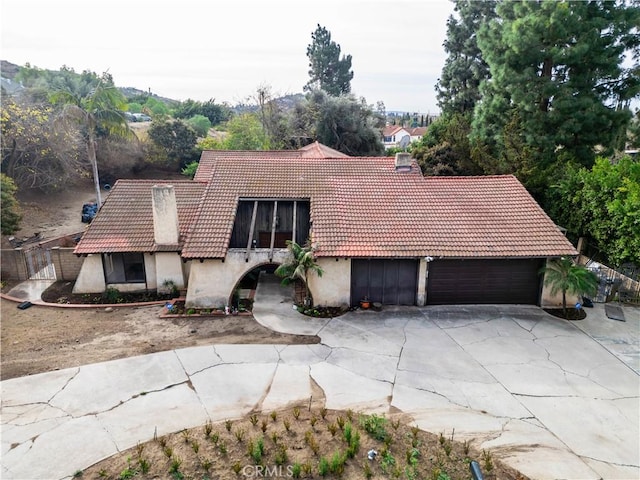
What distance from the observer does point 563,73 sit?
24.0 m

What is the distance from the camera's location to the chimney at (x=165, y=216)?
16312mm

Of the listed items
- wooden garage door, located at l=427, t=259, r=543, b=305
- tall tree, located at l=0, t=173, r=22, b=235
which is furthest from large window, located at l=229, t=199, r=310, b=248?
tall tree, located at l=0, t=173, r=22, b=235

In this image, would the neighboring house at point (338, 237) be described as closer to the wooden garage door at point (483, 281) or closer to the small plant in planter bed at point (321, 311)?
the wooden garage door at point (483, 281)

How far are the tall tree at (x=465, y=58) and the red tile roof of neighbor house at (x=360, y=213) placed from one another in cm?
1801

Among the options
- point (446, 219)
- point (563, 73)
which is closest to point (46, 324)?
point (446, 219)

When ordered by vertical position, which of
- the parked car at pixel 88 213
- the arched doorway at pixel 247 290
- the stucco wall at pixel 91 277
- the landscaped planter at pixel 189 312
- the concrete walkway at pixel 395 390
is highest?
the parked car at pixel 88 213

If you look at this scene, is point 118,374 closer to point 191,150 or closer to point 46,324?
point 46,324

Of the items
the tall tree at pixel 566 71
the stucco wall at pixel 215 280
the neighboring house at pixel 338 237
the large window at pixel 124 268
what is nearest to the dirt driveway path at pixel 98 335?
the stucco wall at pixel 215 280

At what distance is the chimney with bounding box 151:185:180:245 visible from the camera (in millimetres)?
16312

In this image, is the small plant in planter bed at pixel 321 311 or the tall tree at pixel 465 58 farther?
the tall tree at pixel 465 58

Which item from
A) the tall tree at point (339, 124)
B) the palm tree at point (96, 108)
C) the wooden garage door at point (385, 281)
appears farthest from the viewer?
the tall tree at point (339, 124)

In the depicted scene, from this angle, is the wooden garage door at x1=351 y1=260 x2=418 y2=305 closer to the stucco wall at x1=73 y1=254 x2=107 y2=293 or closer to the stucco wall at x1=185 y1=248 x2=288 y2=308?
the stucco wall at x1=185 y1=248 x2=288 y2=308

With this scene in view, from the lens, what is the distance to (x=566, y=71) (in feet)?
78.5

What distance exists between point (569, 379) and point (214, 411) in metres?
9.97
